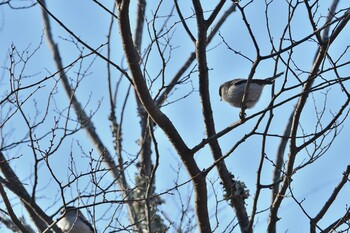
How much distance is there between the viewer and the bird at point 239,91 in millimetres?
6742

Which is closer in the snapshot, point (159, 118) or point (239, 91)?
point (159, 118)

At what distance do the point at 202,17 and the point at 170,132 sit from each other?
0.91 metres

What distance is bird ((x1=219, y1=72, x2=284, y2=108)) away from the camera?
6742mm

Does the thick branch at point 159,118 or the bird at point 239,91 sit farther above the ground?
the bird at point 239,91

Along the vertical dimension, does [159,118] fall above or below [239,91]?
below

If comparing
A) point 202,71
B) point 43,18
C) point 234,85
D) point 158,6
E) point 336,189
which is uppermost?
point 43,18

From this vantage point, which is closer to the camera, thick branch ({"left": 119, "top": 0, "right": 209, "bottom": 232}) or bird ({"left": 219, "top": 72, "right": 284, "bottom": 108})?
thick branch ({"left": 119, "top": 0, "right": 209, "bottom": 232})

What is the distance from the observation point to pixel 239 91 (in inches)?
279

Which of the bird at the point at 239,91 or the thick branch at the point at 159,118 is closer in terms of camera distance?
the thick branch at the point at 159,118

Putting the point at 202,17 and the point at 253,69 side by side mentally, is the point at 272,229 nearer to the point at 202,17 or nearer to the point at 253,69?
the point at 253,69

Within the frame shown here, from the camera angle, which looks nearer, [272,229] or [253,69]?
[253,69]

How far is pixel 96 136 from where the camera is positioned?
11.1 meters

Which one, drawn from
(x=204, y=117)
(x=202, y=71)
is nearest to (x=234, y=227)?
(x=204, y=117)

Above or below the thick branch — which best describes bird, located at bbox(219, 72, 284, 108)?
above
